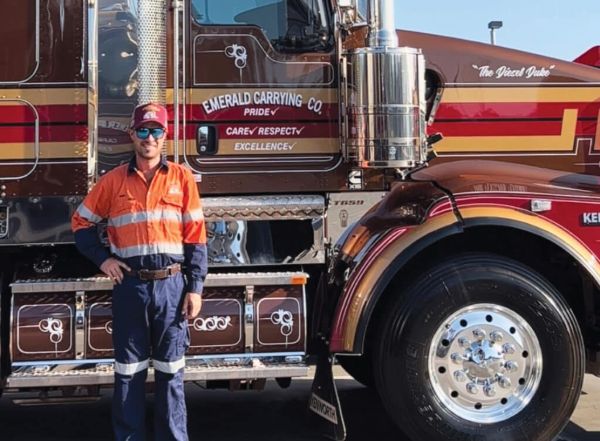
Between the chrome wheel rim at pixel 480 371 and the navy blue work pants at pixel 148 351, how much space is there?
1391 millimetres

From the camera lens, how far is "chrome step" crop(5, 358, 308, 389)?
4.09 m

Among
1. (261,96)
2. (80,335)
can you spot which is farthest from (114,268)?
(261,96)

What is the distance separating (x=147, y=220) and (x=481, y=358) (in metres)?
1.93

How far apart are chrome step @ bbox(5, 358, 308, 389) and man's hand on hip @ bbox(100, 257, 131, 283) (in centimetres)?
61

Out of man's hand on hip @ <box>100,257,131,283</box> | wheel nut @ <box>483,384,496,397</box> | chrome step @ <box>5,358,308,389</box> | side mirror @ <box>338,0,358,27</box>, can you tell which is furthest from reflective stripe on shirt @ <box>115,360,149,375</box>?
side mirror @ <box>338,0,358,27</box>

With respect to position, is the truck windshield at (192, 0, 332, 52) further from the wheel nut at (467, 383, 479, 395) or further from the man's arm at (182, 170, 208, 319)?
the wheel nut at (467, 383, 479, 395)

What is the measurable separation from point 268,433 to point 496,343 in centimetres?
173

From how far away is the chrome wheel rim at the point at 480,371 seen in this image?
4.18 metres

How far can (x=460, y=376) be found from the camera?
418 centimetres

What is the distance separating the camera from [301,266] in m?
4.56

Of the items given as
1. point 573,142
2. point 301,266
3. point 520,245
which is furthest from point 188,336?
point 573,142

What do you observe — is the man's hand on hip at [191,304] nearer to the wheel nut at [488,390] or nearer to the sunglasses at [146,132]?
the sunglasses at [146,132]

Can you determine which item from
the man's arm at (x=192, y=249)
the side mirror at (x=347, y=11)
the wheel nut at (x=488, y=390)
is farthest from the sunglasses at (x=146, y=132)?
the wheel nut at (x=488, y=390)

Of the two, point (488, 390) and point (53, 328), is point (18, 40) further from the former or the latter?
point (488, 390)
